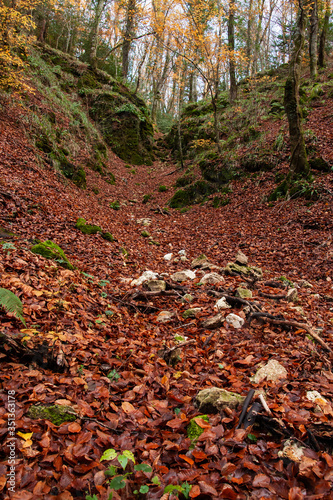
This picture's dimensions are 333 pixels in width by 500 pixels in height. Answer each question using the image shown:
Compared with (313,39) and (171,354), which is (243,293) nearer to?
(171,354)

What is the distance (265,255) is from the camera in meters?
7.23

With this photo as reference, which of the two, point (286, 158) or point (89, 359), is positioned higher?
point (286, 158)

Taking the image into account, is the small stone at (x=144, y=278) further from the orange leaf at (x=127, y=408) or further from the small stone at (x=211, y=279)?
the orange leaf at (x=127, y=408)

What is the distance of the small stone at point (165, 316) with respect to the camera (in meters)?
4.30

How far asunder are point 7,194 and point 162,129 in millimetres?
26288

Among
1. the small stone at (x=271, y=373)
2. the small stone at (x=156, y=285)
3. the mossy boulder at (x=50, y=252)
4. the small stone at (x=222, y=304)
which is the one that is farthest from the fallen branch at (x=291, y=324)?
the mossy boulder at (x=50, y=252)

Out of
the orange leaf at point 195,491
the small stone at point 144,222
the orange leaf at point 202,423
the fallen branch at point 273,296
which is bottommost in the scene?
the orange leaf at point 195,491

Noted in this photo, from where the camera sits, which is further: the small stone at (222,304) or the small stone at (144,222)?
the small stone at (144,222)

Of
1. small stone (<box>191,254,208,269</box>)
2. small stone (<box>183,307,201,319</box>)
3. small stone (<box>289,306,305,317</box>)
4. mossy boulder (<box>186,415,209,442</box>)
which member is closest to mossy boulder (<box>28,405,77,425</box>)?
mossy boulder (<box>186,415,209,442</box>)

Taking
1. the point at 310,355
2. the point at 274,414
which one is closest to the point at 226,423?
the point at 274,414

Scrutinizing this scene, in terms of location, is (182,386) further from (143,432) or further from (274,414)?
(274,414)

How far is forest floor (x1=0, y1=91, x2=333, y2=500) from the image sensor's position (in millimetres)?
1685

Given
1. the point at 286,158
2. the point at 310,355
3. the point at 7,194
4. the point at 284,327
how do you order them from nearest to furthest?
the point at 310,355 → the point at 284,327 → the point at 7,194 → the point at 286,158

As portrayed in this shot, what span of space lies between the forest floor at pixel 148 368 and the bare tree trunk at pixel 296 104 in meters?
2.43
